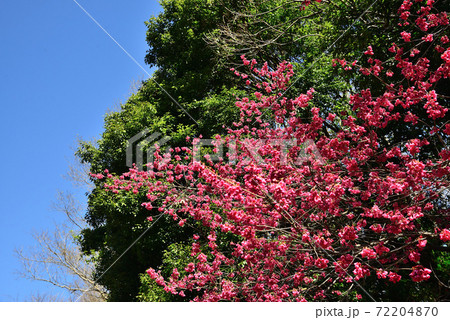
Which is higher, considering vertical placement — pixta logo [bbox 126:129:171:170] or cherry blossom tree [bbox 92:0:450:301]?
pixta logo [bbox 126:129:171:170]

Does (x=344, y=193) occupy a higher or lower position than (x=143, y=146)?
lower

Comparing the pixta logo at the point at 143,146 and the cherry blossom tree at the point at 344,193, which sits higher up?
the pixta logo at the point at 143,146

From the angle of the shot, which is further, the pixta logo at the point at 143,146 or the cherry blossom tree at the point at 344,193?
the pixta logo at the point at 143,146

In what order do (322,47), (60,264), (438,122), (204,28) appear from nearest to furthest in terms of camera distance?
(438,122), (322,47), (204,28), (60,264)

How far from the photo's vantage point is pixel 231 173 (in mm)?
5973

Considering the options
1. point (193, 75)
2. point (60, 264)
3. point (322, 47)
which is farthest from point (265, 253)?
point (60, 264)

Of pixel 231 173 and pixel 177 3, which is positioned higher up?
pixel 177 3

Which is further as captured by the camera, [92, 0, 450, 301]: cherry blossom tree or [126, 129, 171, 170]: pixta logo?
[126, 129, 171, 170]: pixta logo

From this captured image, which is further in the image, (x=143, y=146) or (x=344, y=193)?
(x=143, y=146)
